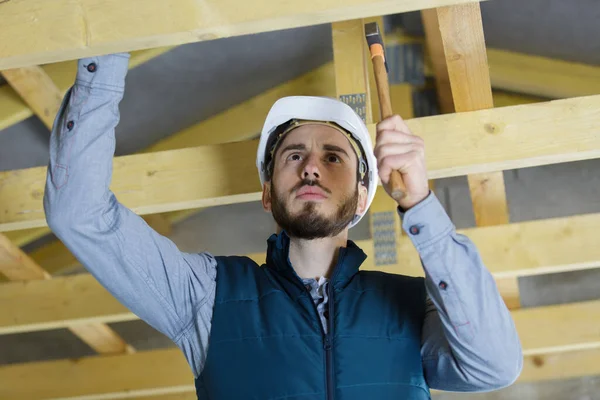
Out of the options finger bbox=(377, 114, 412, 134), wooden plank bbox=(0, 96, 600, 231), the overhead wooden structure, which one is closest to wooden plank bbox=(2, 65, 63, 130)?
the overhead wooden structure

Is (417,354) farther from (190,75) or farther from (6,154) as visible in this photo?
(6,154)

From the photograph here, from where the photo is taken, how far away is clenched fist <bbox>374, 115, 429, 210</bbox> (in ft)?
5.05

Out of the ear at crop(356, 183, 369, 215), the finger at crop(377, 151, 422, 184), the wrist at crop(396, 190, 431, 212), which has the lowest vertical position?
the wrist at crop(396, 190, 431, 212)

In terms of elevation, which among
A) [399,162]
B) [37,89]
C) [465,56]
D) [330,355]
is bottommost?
[330,355]

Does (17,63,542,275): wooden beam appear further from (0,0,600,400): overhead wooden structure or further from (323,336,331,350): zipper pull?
(323,336,331,350): zipper pull

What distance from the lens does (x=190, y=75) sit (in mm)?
3598

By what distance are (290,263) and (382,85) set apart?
1.59 feet

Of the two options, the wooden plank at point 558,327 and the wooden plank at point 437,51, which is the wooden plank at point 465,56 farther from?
the wooden plank at point 558,327

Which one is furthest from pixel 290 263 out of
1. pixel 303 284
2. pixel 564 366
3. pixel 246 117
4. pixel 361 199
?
pixel 564 366

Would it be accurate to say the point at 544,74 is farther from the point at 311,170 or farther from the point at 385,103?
the point at 385,103

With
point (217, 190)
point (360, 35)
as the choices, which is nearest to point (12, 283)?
point (217, 190)

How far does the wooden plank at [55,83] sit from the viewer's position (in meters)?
3.21

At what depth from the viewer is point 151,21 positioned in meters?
1.68

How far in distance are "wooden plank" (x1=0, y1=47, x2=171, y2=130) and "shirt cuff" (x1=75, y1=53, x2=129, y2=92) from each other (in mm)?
1625
